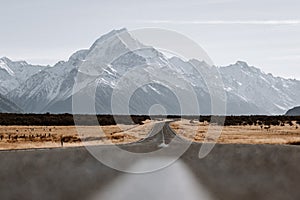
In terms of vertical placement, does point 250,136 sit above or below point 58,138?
below

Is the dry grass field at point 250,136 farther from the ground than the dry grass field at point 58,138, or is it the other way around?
the dry grass field at point 58,138

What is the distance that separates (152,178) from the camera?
3609 centimetres

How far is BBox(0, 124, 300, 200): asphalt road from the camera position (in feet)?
92.4

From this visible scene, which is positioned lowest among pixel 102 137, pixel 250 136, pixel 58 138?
pixel 250 136

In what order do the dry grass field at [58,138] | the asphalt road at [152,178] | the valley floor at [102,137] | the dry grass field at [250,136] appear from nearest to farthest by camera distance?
the asphalt road at [152,178] < the dry grass field at [58,138] < the valley floor at [102,137] < the dry grass field at [250,136]

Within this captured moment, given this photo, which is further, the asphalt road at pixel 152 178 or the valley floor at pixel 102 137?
the valley floor at pixel 102 137

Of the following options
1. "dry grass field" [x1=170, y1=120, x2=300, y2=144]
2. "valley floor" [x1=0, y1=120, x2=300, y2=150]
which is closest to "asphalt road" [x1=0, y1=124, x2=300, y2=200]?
"valley floor" [x1=0, y1=120, x2=300, y2=150]

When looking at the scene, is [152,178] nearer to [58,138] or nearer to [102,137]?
[58,138]

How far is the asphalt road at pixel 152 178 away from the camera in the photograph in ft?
92.4

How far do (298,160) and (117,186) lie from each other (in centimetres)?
1094

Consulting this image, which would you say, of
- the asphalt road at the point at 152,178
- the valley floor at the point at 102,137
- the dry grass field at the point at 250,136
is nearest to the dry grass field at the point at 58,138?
the valley floor at the point at 102,137

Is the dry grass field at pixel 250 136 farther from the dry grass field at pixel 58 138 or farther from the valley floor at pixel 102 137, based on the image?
the dry grass field at pixel 58 138

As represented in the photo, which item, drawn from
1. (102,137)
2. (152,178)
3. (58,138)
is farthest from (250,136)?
(152,178)

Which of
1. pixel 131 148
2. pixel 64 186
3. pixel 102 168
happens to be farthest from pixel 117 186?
pixel 131 148
